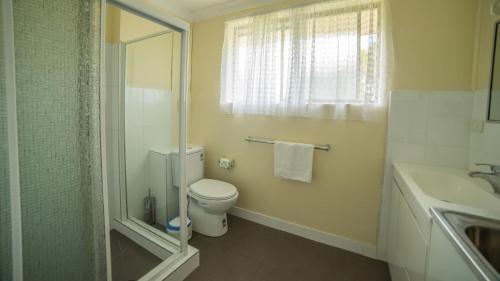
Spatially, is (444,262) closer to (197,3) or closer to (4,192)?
(4,192)

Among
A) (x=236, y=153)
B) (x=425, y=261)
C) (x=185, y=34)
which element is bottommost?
A: (x=425, y=261)

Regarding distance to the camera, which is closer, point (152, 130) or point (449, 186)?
point (449, 186)

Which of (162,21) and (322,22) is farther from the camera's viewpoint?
(322,22)

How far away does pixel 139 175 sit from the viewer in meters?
1.98

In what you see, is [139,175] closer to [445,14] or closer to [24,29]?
[24,29]

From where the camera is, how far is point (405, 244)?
1.18m

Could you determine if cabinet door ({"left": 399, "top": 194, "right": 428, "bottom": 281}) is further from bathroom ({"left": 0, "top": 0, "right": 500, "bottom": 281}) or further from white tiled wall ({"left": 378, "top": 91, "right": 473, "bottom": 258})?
white tiled wall ({"left": 378, "top": 91, "right": 473, "bottom": 258})

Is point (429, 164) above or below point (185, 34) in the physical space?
below

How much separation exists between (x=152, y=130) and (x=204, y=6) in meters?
1.48

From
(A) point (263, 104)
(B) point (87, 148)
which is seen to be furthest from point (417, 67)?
(B) point (87, 148)

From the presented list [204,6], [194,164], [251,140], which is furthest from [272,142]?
[204,6]

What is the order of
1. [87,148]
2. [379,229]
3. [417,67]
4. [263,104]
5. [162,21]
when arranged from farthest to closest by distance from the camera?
[263,104], [379,229], [417,67], [162,21], [87,148]

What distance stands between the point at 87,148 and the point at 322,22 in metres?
1.89

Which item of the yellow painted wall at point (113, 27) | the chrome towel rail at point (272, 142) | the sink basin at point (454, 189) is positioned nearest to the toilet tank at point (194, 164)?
the chrome towel rail at point (272, 142)
